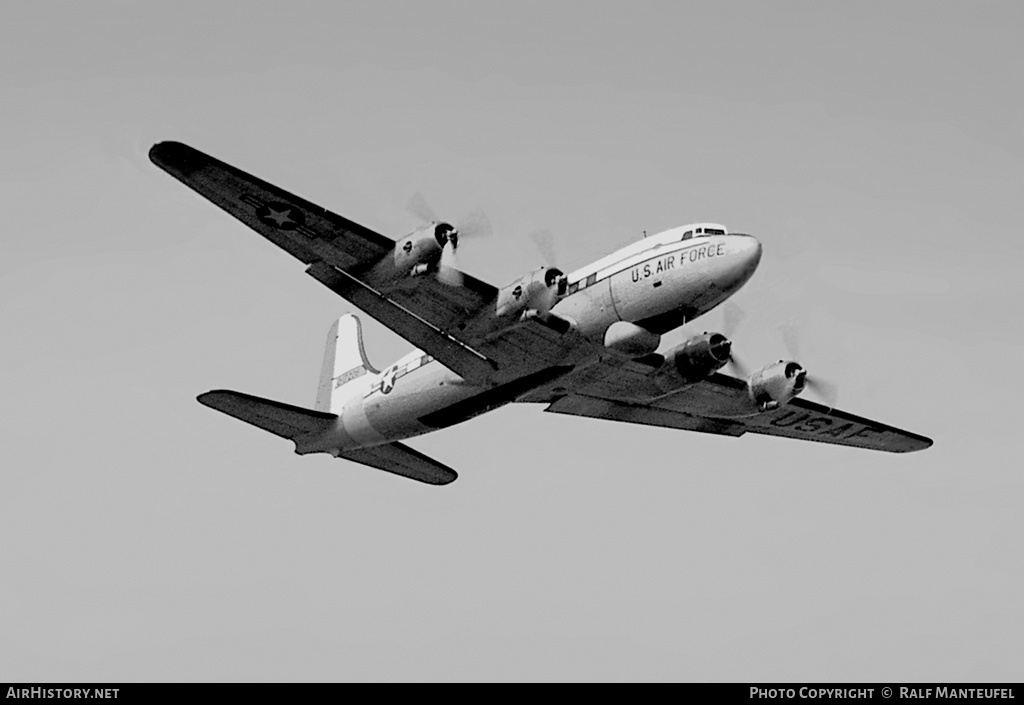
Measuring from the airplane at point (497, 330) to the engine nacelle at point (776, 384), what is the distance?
0.12 ft

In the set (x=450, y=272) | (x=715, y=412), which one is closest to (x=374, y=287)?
(x=450, y=272)

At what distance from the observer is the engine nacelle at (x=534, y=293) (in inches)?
1088

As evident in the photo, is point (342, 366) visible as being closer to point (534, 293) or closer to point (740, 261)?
point (534, 293)

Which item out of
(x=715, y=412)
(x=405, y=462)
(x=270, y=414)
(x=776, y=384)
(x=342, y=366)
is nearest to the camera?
(x=776, y=384)

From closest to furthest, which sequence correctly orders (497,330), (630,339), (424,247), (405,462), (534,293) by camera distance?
(424,247)
(534,293)
(630,339)
(497,330)
(405,462)

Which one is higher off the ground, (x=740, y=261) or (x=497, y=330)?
(x=740, y=261)

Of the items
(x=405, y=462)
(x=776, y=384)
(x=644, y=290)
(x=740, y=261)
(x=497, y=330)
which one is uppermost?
(x=740, y=261)

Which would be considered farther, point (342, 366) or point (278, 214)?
point (342, 366)

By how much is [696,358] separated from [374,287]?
27.2ft

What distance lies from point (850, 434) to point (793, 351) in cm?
510

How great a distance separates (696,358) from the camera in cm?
3105

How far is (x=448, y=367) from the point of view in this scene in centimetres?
3053

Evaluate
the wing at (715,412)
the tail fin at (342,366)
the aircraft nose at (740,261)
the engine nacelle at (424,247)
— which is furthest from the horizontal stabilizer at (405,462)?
the aircraft nose at (740,261)
